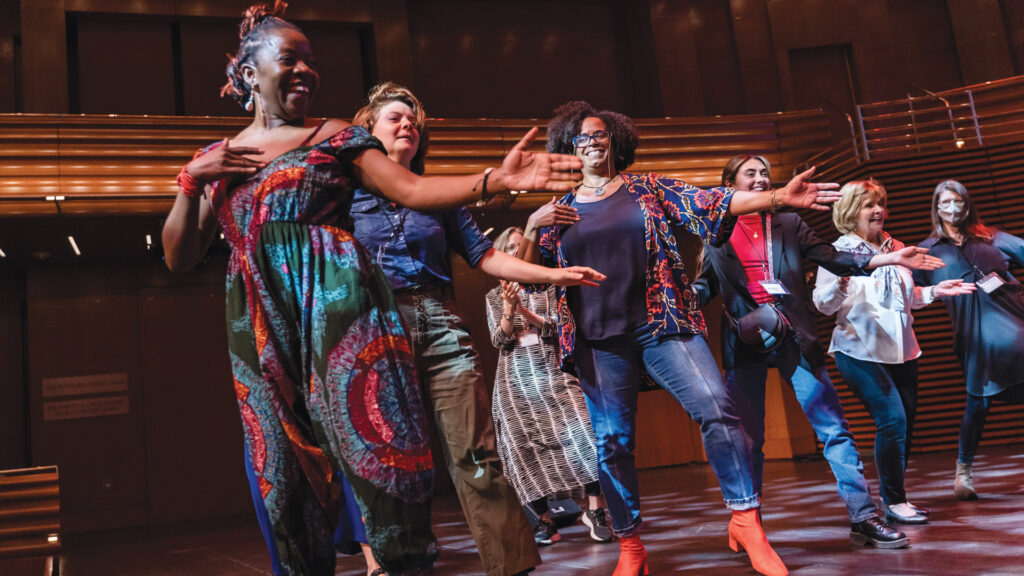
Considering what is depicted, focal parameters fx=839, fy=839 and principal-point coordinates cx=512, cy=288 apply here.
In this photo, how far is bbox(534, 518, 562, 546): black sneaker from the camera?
173 inches

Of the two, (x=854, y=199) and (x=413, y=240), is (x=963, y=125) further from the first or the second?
(x=413, y=240)

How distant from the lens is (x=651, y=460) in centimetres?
1040

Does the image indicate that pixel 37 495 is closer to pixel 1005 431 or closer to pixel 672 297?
pixel 672 297

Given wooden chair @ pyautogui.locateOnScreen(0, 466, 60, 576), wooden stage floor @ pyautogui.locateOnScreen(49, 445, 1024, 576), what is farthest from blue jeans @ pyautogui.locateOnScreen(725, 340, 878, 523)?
wooden chair @ pyautogui.locateOnScreen(0, 466, 60, 576)

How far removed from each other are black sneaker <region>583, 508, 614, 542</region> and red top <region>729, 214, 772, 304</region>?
4.77 ft

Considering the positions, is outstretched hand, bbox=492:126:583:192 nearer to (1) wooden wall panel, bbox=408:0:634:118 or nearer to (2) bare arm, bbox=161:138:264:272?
(2) bare arm, bbox=161:138:264:272

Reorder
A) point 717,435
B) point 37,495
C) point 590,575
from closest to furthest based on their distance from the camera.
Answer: point 717,435
point 590,575
point 37,495

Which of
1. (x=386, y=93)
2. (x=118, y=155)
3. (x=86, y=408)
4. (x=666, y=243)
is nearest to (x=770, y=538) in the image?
(x=666, y=243)

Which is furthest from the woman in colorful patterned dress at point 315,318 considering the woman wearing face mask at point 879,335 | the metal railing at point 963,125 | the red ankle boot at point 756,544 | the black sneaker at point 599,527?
the metal railing at point 963,125

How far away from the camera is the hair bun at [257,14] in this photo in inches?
76.9

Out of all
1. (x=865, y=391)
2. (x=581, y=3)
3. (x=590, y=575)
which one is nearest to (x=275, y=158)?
(x=590, y=575)

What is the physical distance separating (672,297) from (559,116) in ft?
3.00

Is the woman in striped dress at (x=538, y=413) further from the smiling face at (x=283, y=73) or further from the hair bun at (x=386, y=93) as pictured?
the smiling face at (x=283, y=73)

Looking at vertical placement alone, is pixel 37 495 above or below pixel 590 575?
above
